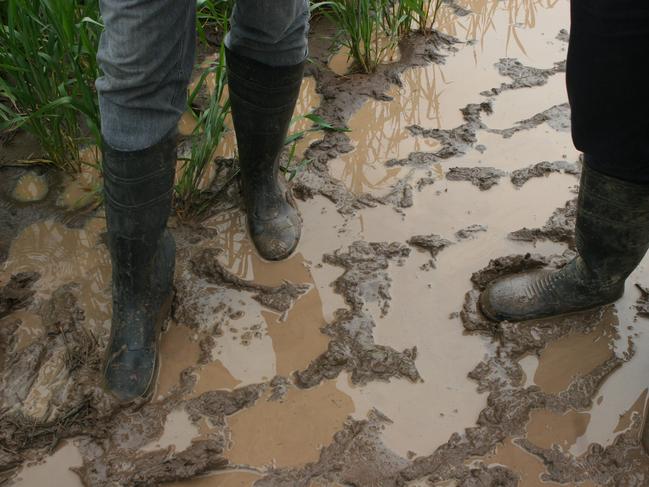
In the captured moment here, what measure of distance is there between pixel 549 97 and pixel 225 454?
6.00 ft

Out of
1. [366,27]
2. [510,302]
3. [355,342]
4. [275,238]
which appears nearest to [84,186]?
[275,238]

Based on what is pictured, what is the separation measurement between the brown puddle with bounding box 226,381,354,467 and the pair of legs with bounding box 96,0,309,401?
0.28 m

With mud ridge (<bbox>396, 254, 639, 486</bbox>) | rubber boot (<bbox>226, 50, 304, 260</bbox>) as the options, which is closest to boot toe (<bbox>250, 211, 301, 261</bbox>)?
rubber boot (<bbox>226, 50, 304, 260</bbox>)

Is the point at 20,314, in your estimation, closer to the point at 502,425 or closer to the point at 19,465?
the point at 19,465

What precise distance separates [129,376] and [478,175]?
4.30ft

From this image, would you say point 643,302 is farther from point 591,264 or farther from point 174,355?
point 174,355

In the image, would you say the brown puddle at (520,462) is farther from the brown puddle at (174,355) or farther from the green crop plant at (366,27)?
the green crop plant at (366,27)

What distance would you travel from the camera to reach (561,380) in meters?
1.78

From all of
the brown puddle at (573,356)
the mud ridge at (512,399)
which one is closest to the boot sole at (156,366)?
the mud ridge at (512,399)

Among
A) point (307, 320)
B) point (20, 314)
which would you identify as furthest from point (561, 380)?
point (20, 314)

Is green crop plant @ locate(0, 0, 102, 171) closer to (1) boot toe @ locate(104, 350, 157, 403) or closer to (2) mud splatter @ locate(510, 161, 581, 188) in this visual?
(1) boot toe @ locate(104, 350, 157, 403)

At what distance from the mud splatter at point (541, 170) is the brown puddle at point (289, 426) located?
1019mm

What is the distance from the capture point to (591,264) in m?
1.80

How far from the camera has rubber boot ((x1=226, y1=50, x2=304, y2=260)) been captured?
184 cm
